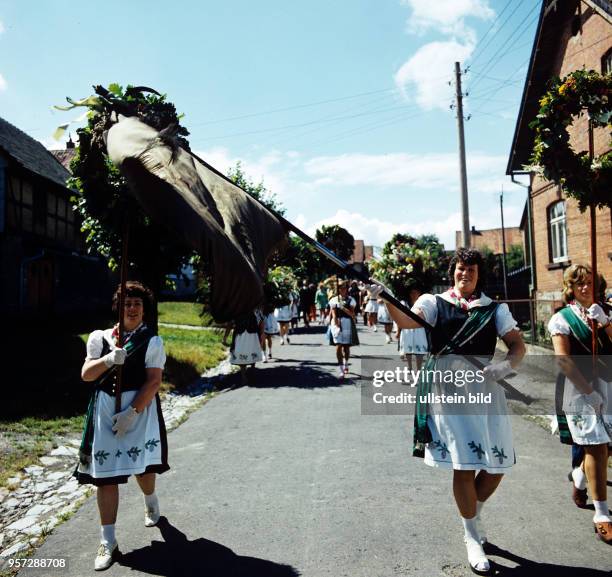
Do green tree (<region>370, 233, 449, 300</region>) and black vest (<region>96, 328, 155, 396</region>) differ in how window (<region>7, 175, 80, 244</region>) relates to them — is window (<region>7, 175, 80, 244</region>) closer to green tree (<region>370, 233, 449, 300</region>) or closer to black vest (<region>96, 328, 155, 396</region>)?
green tree (<region>370, 233, 449, 300</region>)

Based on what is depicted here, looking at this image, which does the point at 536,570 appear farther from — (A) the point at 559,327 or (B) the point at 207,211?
(B) the point at 207,211

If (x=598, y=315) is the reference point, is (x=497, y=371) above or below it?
below

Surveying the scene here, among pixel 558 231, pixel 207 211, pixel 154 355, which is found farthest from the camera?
pixel 558 231

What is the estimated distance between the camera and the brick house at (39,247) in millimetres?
20547

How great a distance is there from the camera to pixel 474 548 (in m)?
3.56

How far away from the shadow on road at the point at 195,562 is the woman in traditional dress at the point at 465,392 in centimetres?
122

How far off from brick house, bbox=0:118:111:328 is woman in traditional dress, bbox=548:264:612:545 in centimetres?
1825

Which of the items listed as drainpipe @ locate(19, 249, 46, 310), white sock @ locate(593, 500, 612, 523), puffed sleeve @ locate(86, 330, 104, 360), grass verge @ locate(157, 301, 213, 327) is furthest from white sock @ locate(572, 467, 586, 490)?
drainpipe @ locate(19, 249, 46, 310)

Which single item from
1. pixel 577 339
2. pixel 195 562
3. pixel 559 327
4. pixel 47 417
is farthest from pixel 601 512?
pixel 47 417

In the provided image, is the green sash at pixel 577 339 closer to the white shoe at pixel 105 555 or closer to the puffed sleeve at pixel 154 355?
the puffed sleeve at pixel 154 355

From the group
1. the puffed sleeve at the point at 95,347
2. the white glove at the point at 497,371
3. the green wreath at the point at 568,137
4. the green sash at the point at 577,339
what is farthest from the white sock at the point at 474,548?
the green wreath at the point at 568,137

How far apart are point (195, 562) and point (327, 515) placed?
47.3 inches

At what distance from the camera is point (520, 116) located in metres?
17.4

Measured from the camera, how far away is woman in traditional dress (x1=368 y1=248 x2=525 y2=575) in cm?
359
